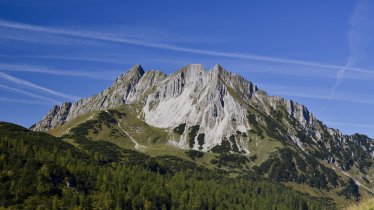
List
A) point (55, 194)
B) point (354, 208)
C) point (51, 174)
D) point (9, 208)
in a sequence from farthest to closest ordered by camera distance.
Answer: point (51, 174)
point (55, 194)
point (9, 208)
point (354, 208)

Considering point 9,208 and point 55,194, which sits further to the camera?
point 55,194

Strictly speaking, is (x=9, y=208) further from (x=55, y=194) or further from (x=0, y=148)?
(x=0, y=148)

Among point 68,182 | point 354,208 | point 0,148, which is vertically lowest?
point 354,208

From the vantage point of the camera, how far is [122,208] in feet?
646

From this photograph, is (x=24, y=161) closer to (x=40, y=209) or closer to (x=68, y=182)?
(x=68, y=182)

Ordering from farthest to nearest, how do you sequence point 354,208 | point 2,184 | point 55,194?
point 55,194
point 2,184
point 354,208

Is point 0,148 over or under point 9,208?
over

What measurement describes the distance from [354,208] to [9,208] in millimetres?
151923

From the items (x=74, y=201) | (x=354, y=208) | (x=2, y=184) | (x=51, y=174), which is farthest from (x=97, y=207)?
(x=354, y=208)

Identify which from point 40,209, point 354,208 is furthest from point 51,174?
point 354,208

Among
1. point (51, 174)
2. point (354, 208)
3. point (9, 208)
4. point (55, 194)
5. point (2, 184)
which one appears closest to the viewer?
point (354, 208)

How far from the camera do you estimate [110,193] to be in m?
200

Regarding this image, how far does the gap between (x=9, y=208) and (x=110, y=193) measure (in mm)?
53834

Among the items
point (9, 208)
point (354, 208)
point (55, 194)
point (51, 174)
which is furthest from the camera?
point (51, 174)
